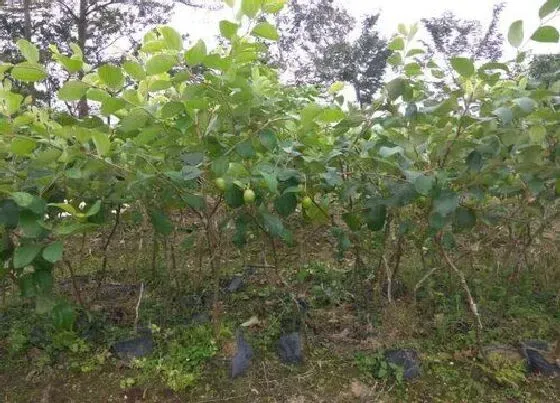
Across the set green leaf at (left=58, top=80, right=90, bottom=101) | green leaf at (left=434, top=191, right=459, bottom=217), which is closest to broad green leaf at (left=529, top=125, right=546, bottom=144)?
green leaf at (left=434, top=191, right=459, bottom=217)

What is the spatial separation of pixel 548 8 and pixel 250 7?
0.75 m

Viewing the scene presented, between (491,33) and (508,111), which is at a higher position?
(508,111)

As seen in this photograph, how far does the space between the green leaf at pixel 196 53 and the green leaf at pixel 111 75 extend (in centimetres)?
19

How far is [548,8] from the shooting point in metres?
1.30

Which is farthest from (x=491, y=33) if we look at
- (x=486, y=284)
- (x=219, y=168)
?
(x=219, y=168)

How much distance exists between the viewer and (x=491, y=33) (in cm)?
1806

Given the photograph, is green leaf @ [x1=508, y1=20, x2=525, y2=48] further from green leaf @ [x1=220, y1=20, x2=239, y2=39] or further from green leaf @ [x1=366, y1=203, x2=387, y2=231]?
green leaf @ [x1=220, y1=20, x2=239, y2=39]

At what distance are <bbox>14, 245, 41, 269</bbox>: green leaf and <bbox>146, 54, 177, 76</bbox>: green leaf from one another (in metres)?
0.62

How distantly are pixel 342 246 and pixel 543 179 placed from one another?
0.68 m

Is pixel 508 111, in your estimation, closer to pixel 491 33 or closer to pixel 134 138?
pixel 134 138

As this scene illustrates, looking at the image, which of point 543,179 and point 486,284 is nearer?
point 543,179

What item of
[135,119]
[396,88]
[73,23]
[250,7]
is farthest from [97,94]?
[73,23]

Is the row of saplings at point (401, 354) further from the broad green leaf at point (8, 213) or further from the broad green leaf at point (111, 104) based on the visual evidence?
the broad green leaf at point (111, 104)

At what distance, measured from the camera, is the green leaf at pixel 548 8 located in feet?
4.21
